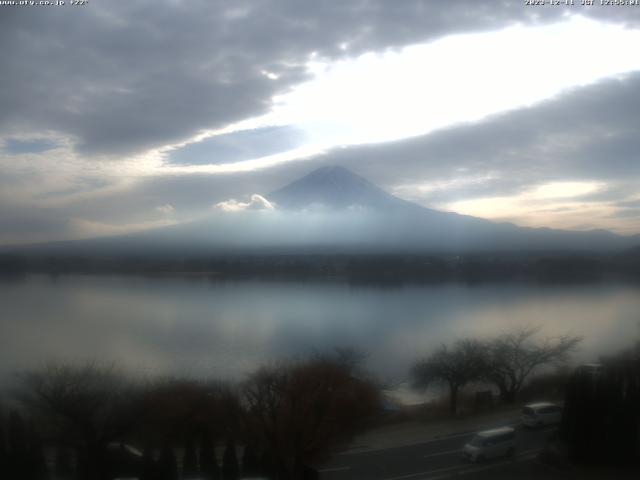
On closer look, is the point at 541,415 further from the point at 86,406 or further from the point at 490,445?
the point at 86,406

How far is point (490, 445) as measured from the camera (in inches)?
123

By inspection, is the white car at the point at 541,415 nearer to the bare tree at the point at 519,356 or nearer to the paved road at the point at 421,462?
the paved road at the point at 421,462

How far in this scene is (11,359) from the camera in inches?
137

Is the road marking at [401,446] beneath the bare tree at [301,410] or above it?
beneath

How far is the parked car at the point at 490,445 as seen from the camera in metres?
3.09

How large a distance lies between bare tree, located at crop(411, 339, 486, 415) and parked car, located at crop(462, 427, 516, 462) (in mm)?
898

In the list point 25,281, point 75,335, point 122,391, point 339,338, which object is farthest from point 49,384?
point 339,338

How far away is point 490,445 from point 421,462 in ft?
1.47

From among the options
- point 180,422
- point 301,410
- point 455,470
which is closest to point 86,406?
point 180,422

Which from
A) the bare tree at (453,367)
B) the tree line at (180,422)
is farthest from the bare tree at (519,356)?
the tree line at (180,422)

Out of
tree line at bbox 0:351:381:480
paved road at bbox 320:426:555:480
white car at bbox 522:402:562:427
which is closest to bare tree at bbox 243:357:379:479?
tree line at bbox 0:351:381:480

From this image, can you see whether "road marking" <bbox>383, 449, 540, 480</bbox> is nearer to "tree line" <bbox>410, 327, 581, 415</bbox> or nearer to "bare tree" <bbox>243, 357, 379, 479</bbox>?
"bare tree" <bbox>243, 357, 379, 479</bbox>

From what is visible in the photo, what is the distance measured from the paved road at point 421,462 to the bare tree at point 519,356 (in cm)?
100

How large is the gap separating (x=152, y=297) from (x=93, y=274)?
2.06ft
